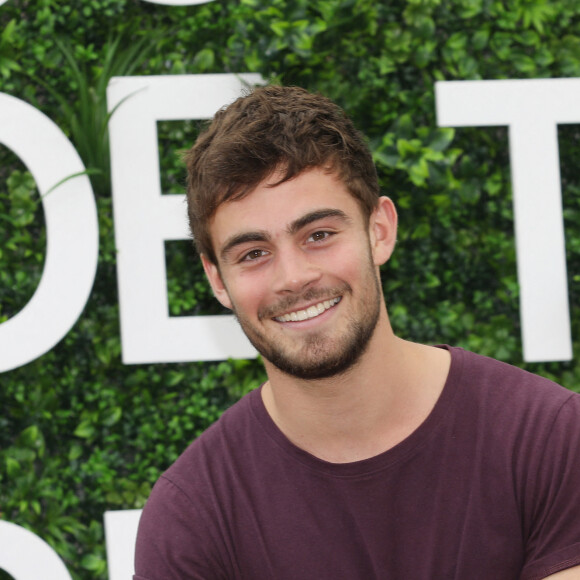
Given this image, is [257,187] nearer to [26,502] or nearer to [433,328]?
[433,328]

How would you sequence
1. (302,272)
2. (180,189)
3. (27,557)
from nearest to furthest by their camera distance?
(302,272) → (27,557) → (180,189)

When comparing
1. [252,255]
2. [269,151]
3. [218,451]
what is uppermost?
[269,151]

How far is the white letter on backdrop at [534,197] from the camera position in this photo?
2.47 metres

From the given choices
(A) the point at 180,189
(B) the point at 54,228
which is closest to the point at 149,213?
(A) the point at 180,189

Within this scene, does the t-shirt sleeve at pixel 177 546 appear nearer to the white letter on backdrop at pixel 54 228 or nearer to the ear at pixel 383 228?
the ear at pixel 383 228

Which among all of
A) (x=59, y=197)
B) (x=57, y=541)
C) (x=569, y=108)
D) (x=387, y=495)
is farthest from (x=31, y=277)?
(x=569, y=108)

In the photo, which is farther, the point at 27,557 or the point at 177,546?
the point at 27,557

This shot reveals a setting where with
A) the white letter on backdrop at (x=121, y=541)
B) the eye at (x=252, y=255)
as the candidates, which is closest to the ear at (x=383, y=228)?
the eye at (x=252, y=255)

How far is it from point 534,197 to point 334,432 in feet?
4.40

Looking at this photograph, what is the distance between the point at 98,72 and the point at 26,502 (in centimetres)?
138

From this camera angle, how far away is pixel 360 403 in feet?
4.92

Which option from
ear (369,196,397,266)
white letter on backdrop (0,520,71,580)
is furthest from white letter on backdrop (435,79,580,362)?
white letter on backdrop (0,520,71,580)

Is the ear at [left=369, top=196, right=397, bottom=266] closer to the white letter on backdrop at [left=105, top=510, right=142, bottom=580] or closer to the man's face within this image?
the man's face

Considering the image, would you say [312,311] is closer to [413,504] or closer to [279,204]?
[279,204]
